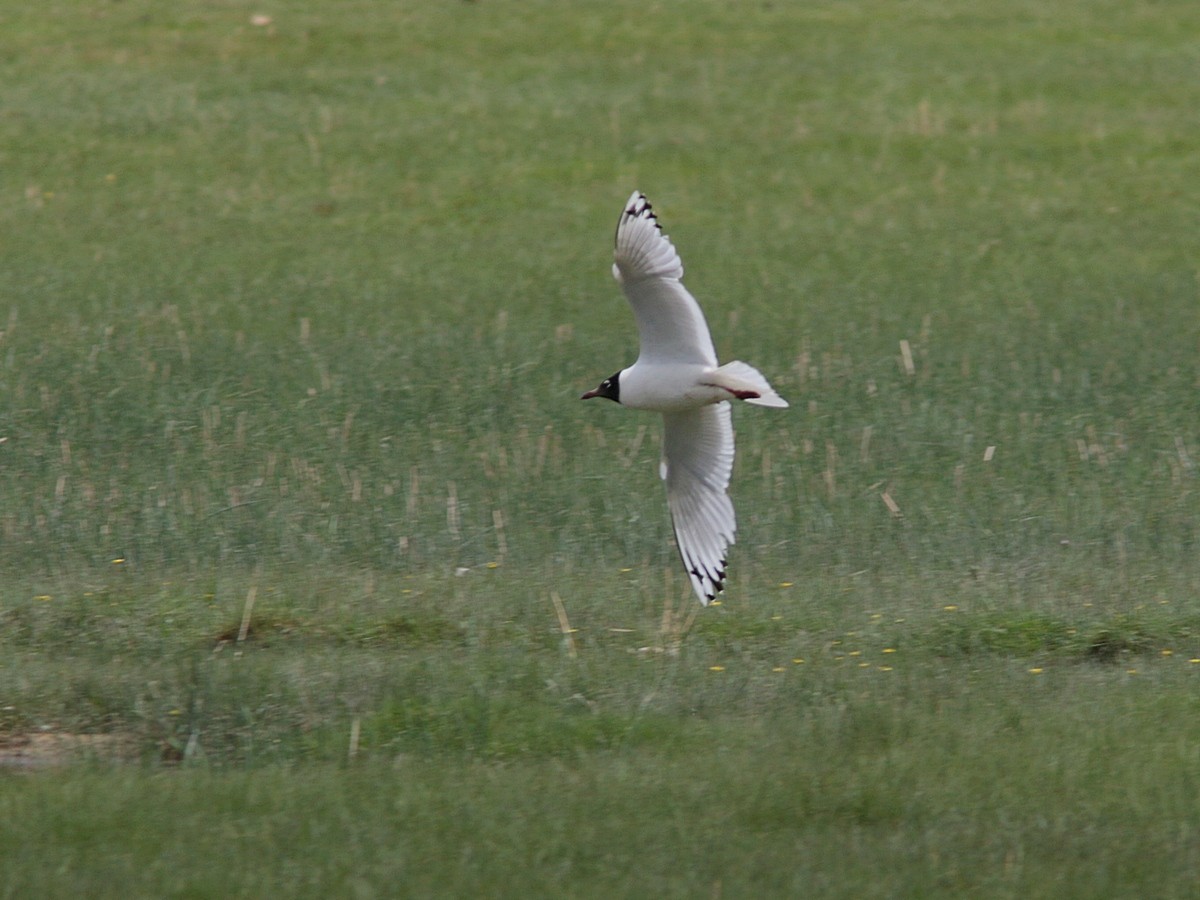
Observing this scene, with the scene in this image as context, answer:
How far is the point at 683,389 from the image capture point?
804 centimetres

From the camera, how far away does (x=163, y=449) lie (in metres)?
10.7

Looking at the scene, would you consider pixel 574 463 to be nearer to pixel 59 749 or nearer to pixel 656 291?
pixel 656 291

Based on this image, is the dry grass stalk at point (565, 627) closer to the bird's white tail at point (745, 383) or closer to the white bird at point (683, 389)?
the white bird at point (683, 389)

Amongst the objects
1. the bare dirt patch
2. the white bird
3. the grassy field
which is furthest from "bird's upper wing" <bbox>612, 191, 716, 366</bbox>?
the bare dirt patch

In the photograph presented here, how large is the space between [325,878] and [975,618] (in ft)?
11.5

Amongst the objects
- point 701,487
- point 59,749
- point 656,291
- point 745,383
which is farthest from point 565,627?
point 59,749

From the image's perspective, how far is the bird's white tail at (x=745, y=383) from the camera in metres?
7.73

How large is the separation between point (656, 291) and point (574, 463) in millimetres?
2758

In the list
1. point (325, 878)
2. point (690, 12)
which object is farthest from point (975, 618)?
point (690, 12)

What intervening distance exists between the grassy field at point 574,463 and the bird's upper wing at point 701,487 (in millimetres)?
294

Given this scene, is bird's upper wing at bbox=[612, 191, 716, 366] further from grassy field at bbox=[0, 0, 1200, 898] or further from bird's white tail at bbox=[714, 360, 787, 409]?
grassy field at bbox=[0, 0, 1200, 898]

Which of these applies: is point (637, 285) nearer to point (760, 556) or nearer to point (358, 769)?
point (760, 556)

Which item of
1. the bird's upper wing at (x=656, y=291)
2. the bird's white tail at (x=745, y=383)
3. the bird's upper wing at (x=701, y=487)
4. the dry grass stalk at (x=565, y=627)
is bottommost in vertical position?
the dry grass stalk at (x=565, y=627)

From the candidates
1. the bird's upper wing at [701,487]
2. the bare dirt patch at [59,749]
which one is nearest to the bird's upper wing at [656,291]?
the bird's upper wing at [701,487]
